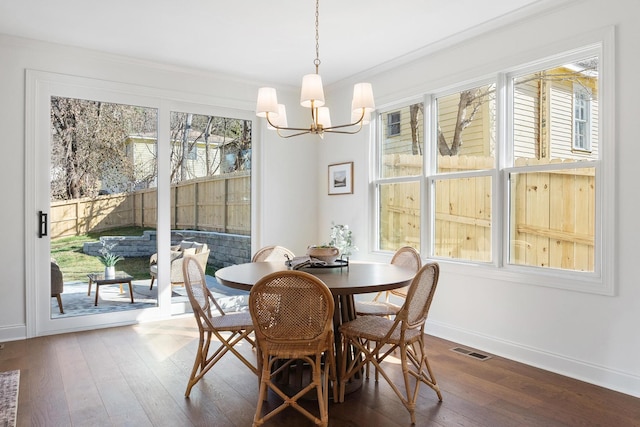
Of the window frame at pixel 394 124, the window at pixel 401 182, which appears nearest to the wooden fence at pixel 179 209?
the window at pixel 401 182

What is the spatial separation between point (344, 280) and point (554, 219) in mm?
1794

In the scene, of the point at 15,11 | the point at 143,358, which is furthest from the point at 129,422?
the point at 15,11

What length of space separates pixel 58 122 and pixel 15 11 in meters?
1.07

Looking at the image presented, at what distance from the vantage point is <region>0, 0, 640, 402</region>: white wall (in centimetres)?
282

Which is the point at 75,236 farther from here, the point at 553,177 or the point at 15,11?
the point at 553,177

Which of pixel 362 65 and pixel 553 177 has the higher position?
pixel 362 65

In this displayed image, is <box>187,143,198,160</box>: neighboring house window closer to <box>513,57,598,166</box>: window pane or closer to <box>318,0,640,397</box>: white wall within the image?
<box>318,0,640,397</box>: white wall

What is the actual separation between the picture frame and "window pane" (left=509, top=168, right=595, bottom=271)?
Result: 1.97 meters

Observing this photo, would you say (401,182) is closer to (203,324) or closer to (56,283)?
(203,324)

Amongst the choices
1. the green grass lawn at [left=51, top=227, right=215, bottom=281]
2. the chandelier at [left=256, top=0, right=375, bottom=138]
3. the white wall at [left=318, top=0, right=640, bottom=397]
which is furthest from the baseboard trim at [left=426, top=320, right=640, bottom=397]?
the green grass lawn at [left=51, top=227, right=215, bottom=281]

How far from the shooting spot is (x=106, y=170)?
438 centimetres

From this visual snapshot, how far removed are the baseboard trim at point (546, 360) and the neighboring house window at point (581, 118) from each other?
152cm

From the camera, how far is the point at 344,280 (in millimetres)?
2535

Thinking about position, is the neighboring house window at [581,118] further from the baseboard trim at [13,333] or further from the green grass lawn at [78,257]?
the baseboard trim at [13,333]
